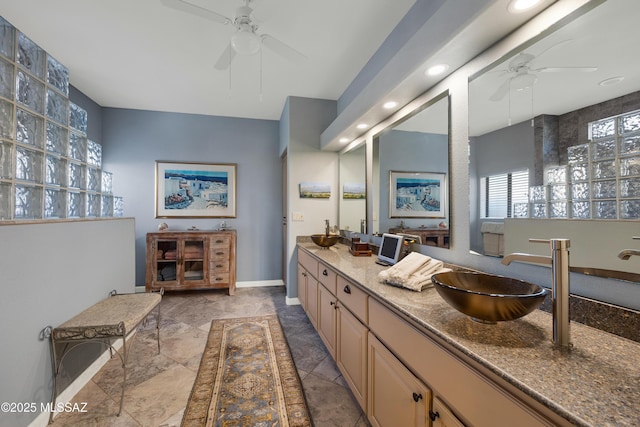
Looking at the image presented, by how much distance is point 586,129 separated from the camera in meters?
1.06

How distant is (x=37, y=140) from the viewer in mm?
1790

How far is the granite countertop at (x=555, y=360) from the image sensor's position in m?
0.57

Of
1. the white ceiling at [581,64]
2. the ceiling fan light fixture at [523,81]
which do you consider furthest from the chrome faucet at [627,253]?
the ceiling fan light fixture at [523,81]

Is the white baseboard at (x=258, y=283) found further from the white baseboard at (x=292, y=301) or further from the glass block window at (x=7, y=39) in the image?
the glass block window at (x=7, y=39)

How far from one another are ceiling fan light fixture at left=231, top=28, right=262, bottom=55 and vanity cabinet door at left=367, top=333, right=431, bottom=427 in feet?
6.72

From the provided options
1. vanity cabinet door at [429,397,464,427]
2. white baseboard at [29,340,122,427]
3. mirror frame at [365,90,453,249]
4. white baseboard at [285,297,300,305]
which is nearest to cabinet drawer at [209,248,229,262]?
white baseboard at [285,297,300,305]

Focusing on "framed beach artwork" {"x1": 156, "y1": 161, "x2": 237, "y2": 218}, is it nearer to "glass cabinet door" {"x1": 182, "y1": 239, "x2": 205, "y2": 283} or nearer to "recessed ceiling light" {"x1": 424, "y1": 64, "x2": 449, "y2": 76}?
"glass cabinet door" {"x1": 182, "y1": 239, "x2": 205, "y2": 283}

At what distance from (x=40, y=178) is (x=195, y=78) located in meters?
2.03

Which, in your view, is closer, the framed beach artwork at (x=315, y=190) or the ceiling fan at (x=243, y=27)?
the ceiling fan at (x=243, y=27)

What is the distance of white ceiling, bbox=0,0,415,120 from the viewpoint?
2150 mm

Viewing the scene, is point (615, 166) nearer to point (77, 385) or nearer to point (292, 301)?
point (77, 385)

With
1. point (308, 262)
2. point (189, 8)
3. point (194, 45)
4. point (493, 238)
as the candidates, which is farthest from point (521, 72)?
point (194, 45)

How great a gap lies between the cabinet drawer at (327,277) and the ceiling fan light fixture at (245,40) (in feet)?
5.70

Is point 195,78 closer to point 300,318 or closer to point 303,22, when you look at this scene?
point 303,22
